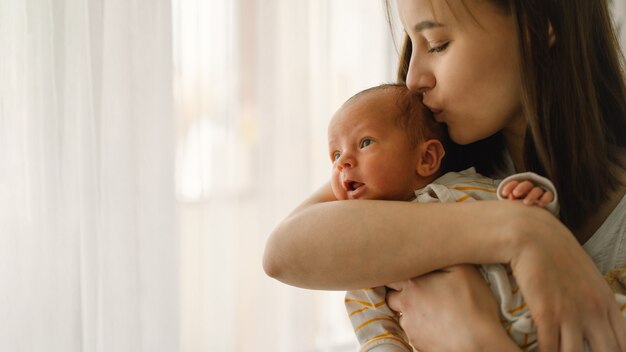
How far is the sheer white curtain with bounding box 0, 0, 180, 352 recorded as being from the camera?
1.80m

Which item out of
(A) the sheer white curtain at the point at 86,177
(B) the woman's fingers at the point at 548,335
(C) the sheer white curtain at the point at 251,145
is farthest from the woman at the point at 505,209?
(C) the sheer white curtain at the point at 251,145

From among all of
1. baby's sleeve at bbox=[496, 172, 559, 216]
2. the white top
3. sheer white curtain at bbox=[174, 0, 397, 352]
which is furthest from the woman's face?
sheer white curtain at bbox=[174, 0, 397, 352]

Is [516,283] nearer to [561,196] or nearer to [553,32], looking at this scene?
[561,196]

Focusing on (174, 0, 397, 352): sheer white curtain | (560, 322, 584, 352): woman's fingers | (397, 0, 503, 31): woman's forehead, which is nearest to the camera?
(560, 322, 584, 352): woman's fingers

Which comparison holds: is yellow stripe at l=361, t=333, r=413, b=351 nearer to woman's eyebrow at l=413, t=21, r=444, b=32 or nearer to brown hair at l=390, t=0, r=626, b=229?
brown hair at l=390, t=0, r=626, b=229

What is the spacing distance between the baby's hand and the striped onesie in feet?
0.04

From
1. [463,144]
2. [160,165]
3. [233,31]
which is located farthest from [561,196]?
[233,31]

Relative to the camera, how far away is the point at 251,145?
253cm

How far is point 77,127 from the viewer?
1893 millimetres

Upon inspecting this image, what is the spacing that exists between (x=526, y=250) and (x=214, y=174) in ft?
4.80

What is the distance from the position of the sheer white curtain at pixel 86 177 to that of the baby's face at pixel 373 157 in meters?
0.88

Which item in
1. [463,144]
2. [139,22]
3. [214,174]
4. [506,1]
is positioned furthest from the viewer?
[214,174]

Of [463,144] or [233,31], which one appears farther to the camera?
[233,31]

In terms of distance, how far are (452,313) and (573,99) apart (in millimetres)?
556
